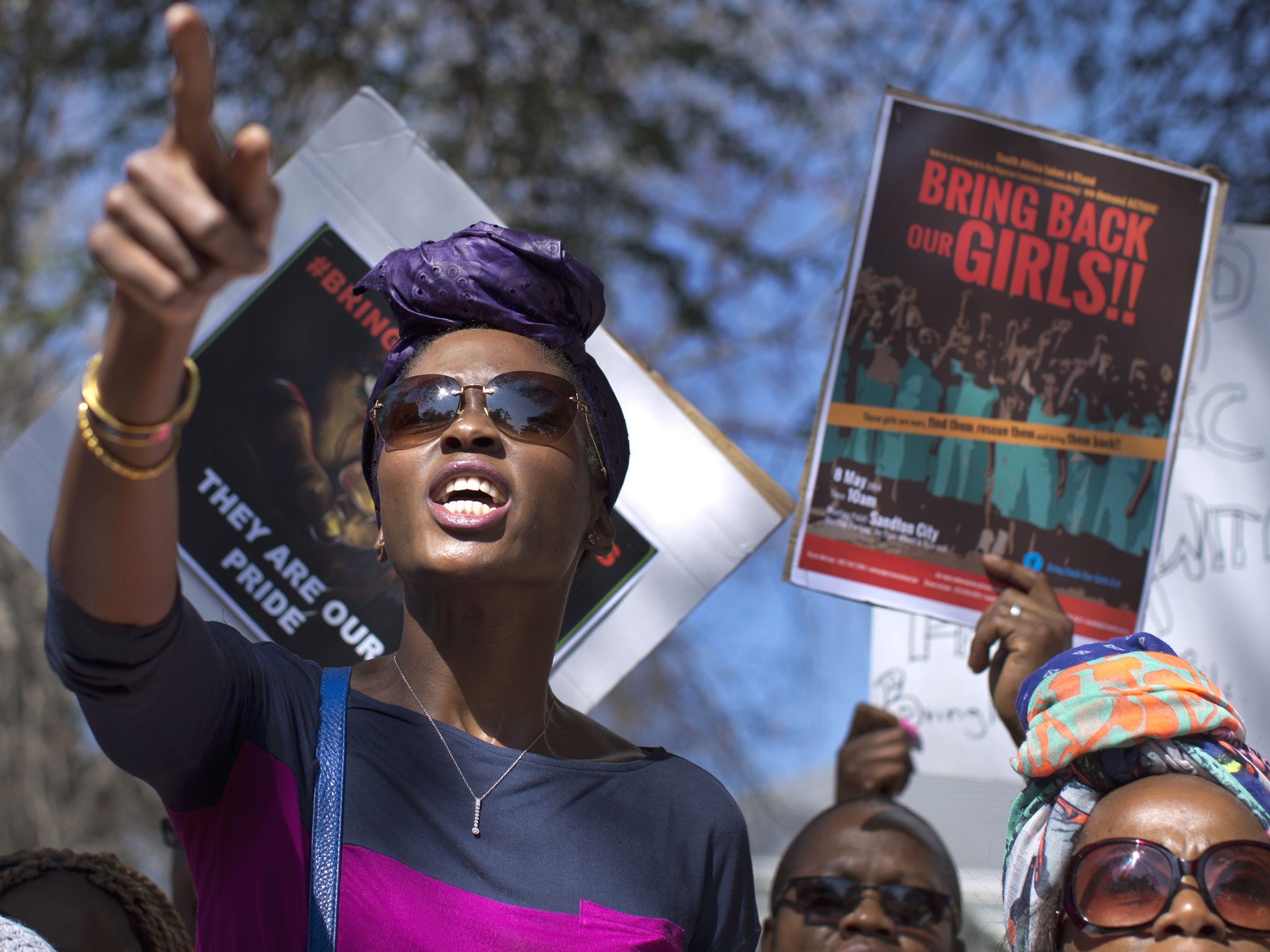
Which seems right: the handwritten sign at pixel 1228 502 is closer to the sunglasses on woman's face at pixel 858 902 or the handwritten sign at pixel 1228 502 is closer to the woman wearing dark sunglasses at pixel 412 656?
the sunglasses on woman's face at pixel 858 902

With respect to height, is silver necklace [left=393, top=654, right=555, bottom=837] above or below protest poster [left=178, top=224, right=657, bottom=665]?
below

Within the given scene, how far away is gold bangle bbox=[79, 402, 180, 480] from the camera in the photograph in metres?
1.14

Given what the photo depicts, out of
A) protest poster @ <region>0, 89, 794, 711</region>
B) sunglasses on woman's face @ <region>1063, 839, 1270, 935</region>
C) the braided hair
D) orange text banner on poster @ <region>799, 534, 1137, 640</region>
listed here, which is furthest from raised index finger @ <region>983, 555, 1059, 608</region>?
the braided hair

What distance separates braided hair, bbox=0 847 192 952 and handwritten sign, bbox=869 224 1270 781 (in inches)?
70.0

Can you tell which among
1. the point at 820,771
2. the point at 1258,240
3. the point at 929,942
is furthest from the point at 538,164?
the point at 929,942

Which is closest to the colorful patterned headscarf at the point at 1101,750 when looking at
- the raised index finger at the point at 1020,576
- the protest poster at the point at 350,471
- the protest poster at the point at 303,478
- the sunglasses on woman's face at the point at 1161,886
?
the sunglasses on woman's face at the point at 1161,886

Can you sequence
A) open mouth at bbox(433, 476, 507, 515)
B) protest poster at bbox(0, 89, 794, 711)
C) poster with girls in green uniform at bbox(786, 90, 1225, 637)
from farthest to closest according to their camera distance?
poster with girls in green uniform at bbox(786, 90, 1225, 637)
protest poster at bbox(0, 89, 794, 711)
open mouth at bbox(433, 476, 507, 515)

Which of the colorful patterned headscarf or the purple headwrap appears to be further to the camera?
the purple headwrap

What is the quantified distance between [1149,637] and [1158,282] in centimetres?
104

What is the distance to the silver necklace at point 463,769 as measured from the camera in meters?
1.60

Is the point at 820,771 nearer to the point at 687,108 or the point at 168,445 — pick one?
the point at 687,108

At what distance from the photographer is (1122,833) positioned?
167 cm

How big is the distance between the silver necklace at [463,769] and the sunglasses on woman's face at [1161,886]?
2.34ft

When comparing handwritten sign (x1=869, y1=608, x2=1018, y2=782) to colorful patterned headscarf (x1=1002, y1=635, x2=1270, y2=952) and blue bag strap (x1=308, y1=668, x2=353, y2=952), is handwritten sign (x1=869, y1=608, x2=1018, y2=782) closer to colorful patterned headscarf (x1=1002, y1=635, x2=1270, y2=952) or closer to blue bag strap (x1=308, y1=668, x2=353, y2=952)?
colorful patterned headscarf (x1=1002, y1=635, x2=1270, y2=952)
